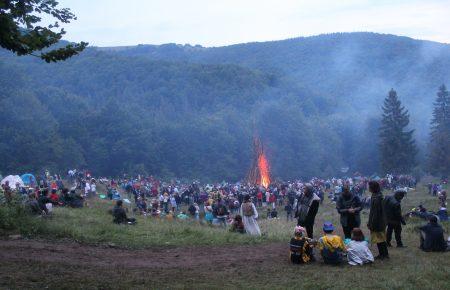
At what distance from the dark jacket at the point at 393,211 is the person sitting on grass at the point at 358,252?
201cm

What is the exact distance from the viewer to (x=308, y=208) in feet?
39.0

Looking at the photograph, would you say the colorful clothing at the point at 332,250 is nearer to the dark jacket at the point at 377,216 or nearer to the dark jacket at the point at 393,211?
the dark jacket at the point at 377,216

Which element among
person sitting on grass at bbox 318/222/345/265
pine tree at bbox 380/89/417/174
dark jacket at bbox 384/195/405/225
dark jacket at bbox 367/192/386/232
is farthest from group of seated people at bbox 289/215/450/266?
pine tree at bbox 380/89/417/174

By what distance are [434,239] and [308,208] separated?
9.30ft

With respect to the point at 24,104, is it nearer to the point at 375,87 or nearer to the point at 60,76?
the point at 60,76

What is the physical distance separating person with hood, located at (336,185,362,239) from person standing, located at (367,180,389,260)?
3.60 feet

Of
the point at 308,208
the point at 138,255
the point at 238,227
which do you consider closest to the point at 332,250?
the point at 308,208

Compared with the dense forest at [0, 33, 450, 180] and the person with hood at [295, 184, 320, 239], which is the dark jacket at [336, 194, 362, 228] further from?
the dense forest at [0, 33, 450, 180]

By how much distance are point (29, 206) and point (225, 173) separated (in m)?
65.2

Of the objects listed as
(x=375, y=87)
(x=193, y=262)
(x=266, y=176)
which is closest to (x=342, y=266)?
(x=193, y=262)

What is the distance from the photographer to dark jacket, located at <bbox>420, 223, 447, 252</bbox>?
11.6m

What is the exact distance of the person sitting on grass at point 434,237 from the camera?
37.9 ft

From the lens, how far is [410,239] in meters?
14.1

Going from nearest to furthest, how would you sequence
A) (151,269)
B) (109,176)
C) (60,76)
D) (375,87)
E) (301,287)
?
(301,287) → (151,269) → (109,176) → (60,76) → (375,87)
